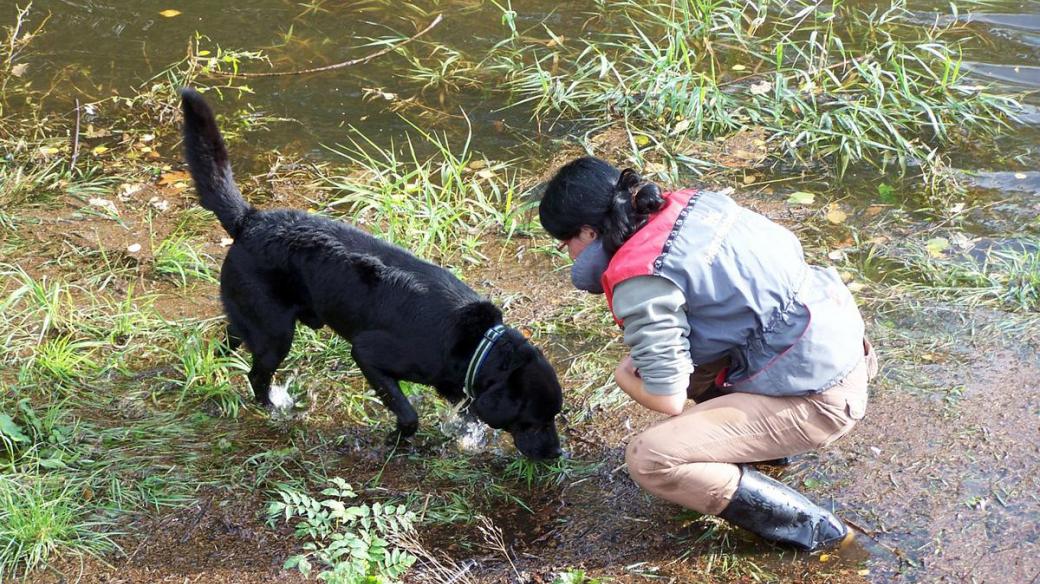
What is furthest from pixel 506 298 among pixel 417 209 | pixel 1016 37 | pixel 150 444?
pixel 1016 37

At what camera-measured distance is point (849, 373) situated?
351cm

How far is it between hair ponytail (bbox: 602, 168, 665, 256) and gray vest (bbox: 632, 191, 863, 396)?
0.39 ft

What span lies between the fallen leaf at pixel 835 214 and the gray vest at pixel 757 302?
242 centimetres

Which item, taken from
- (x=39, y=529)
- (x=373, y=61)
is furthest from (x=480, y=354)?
(x=373, y=61)

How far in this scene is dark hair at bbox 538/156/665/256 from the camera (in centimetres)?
326

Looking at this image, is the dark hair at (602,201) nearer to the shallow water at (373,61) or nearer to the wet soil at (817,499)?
the wet soil at (817,499)

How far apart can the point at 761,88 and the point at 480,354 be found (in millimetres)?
3716

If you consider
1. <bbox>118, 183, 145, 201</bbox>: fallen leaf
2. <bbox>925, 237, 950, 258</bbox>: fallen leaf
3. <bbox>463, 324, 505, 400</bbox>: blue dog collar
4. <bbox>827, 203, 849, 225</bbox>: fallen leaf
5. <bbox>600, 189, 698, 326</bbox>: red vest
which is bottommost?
<bbox>118, 183, 145, 201</bbox>: fallen leaf

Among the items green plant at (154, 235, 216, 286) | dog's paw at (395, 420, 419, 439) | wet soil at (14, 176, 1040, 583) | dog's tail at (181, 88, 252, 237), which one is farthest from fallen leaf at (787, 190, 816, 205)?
green plant at (154, 235, 216, 286)

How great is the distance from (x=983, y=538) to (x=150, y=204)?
4.81 meters

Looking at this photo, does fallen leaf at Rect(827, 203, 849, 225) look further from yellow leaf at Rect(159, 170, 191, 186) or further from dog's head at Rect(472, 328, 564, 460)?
yellow leaf at Rect(159, 170, 191, 186)

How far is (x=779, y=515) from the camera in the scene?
357 centimetres

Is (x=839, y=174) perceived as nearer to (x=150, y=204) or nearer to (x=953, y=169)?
(x=953, y=169)

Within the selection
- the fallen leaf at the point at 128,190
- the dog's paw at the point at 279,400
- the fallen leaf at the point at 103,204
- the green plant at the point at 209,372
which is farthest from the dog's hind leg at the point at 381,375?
the fallen leaf at the point at 128,190
